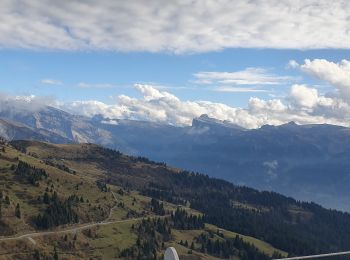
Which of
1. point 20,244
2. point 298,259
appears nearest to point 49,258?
point 20,244

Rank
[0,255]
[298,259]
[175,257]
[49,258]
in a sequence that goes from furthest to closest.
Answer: [49,258], [0,255], [298,259], [175,257]

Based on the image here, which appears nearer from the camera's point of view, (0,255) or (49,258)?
(0,255)

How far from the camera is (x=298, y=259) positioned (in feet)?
98.2

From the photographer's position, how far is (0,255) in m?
185

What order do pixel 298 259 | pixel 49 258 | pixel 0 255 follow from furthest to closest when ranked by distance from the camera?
1. pixel 49 258
2. pixel 0 255
3. pixel 298 259

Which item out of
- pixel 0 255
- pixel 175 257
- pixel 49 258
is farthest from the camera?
pixel 49 258

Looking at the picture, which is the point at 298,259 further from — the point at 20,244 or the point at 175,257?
the point at 20,244

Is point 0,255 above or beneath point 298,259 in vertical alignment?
beneath

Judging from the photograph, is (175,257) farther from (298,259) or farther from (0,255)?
(0,255)

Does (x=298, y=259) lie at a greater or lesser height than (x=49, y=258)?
greater

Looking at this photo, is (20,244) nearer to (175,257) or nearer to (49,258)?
(49,258)

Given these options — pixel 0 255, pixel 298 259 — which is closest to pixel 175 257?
pixel 298 259

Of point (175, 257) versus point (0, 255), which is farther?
point (0, 255)

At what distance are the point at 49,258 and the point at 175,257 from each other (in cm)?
18524
